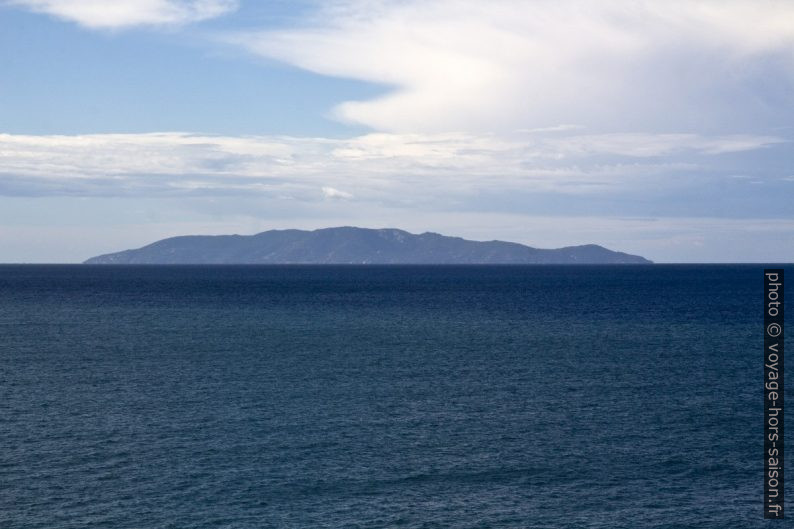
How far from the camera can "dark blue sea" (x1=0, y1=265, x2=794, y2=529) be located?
4309cm

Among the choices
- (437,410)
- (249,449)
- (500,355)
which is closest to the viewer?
(249,449)

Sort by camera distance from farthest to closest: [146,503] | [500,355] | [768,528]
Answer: [500,355] < [146,503] < [768,528]

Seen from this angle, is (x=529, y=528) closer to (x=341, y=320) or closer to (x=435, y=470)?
(x=435, y=470)

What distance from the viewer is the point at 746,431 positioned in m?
58.2

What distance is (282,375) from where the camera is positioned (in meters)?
82.5

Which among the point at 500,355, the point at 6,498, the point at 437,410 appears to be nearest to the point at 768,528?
the point at 437,410

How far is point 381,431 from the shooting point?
58156 millimetres

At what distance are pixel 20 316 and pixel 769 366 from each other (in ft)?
411

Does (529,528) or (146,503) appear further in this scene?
(146,503)

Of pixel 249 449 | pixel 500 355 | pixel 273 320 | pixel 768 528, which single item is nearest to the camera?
pixel 768 528

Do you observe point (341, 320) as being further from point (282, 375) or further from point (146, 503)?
point (146, 503)

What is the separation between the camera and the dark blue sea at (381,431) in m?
43.1

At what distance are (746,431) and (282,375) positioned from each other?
43290 millimetres

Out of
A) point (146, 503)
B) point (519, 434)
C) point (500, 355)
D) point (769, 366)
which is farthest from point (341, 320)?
point (146, 503)
